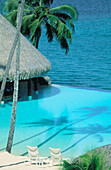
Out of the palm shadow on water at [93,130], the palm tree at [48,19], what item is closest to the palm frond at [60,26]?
the palm tree at [48,19]

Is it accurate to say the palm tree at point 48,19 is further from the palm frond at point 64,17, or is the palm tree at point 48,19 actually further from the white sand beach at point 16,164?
the white sand beach at point 16,164

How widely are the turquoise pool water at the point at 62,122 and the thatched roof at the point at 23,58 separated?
4.90ft

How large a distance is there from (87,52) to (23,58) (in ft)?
116

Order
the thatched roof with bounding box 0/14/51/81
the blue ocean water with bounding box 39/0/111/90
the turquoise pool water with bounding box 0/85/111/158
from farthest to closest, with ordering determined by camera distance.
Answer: the blue ocean water with bounding box 39/0/111/90
the thatched roof with bounding box 0/14/51/81
the turquoise pool water with bounding box 0/85/111/158

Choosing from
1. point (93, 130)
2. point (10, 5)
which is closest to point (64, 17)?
point (10, 5)

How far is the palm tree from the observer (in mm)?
20703

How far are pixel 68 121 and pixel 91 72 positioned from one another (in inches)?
1057

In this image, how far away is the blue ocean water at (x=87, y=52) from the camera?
36.4 meters

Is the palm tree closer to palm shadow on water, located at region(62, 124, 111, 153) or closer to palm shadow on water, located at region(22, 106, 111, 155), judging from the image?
palm shadow on water, located at region(22, 106, 111, 155)

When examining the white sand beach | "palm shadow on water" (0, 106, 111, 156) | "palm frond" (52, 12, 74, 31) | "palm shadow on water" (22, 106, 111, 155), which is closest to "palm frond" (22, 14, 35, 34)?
"palm frond" (52, 12, 74, 31)

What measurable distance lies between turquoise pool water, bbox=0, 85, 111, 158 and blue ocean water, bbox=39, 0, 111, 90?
15.5m

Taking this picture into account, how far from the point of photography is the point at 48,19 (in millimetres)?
20953

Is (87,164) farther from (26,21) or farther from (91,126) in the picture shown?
(26,21)

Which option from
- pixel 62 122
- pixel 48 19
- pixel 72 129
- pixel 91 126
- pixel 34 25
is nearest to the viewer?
pixel 72 129
